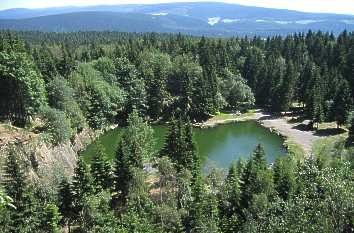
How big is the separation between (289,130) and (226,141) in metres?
12.5

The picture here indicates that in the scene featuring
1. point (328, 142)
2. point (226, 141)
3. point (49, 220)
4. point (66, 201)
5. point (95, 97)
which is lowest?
point (226, 141)

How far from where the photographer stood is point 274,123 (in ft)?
300

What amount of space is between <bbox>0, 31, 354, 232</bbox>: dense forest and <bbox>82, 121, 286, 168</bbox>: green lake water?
4858mm

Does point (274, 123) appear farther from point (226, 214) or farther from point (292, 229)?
point (292, 229)

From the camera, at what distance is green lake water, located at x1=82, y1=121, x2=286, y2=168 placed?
236ft

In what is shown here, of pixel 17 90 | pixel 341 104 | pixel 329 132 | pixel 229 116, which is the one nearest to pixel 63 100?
pixel 17 90

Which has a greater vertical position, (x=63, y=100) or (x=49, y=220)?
(x=63, y=100)

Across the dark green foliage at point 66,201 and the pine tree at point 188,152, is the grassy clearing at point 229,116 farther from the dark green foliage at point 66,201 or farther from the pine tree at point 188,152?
the dark green foliage at point 66,201

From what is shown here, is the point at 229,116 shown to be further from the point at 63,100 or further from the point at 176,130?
the point at 176,130

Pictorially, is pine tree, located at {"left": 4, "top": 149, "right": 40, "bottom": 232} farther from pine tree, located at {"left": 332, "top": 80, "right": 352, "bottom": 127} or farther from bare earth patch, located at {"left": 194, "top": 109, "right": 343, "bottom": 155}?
pine tree, located at {"left": 332, "top": 80, "right": 352, "bottom": 127}

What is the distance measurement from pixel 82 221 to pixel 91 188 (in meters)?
3.32

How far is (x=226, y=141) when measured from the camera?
83312mm

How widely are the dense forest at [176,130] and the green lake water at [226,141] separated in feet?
15.9

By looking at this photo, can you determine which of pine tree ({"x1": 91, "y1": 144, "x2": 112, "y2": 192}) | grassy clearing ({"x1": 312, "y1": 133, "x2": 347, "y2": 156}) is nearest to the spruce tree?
pine tree ({"x1": 91, "y1": 144, "x2": 112, "y2": 192})
